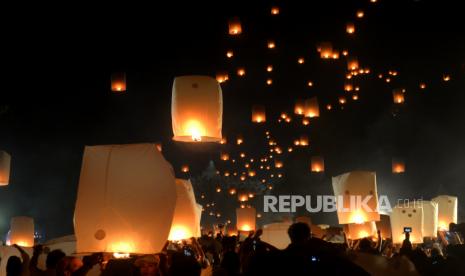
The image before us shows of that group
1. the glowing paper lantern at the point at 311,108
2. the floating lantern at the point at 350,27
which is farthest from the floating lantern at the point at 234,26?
the floating lantern at the point at 350,27

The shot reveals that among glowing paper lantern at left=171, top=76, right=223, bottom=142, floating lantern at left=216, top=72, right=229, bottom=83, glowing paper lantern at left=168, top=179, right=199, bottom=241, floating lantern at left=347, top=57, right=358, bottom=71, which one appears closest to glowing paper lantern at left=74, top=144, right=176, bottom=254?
glowing paper lantern at left=168, top=179, right=199, bottom=241

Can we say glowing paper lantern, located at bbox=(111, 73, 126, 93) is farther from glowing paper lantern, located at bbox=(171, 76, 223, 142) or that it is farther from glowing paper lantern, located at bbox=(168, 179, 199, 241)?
glowing paper lantern, located at bbox=(168, 179, 199, 241)

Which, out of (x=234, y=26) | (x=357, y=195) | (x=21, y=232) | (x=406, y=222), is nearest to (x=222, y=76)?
(x=234, y=26)

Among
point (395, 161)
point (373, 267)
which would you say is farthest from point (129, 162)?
point (395, 161)

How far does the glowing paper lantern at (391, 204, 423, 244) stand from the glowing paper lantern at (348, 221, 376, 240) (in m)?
1.25

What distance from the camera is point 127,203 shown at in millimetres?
3672

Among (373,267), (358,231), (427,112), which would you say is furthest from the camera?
(427,112)

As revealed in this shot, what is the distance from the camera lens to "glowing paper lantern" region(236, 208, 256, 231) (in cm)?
1411

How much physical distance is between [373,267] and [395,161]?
13671 millimetres

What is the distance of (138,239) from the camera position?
3684mm

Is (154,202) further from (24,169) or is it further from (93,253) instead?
(24,169)

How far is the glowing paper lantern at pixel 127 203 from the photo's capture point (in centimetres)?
368

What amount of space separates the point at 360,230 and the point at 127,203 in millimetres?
6137

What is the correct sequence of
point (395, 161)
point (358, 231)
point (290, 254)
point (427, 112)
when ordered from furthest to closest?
point (427, 112) → point (395, 161) → point (358, 231) → point (290, 254)
